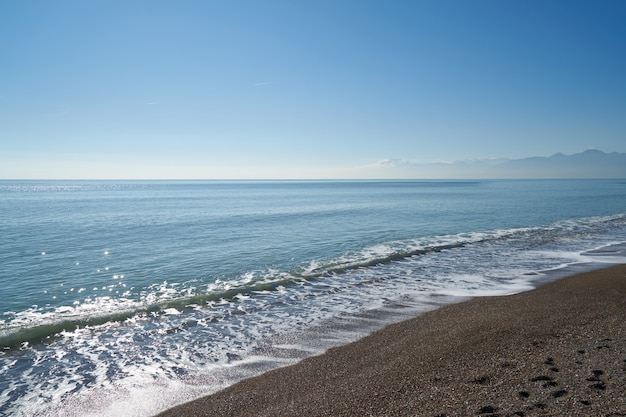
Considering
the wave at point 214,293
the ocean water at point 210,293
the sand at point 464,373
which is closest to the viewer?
the sand at point 464,373

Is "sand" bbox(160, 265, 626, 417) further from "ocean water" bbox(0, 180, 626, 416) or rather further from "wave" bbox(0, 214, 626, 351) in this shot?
"wave" bbox(0, 214, 626, 351)

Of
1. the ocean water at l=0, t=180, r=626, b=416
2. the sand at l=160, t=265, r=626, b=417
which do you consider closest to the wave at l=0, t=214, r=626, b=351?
the ocean water at l=0, t=180, r=626, b=416

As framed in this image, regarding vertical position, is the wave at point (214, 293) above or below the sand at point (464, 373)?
below

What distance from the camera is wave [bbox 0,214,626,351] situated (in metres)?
13.8

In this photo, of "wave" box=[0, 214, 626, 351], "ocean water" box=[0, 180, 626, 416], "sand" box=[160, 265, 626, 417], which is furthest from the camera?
"wave" box=[0, 214, 626, 351]

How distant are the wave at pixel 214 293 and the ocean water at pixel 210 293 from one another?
0.09 meters

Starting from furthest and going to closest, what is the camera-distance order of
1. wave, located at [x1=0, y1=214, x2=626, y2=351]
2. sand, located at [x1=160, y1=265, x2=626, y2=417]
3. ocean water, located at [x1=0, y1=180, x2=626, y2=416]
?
wave, located at [x1=0, y1=214, x2=626, y2=351], ocean water, located at [x1=0, y1=180, x2=626, y2=416], sand, located at [x1=160, y1=265, x2=626, y2=417]

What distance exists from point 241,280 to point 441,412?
1510 centimetres

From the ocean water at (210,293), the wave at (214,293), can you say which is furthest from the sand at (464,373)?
the wave at (214,293)

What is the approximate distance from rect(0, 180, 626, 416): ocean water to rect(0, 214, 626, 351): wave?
94 millimetres

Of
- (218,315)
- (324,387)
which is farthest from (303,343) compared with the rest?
(218,315)

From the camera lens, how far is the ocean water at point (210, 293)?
9859 mm

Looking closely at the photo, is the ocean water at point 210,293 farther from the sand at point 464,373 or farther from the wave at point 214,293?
the sand at point 464,373

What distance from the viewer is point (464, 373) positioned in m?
8.06
